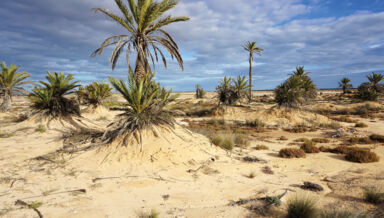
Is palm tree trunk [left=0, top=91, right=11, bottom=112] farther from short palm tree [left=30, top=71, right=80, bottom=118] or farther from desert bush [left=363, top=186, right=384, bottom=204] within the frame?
desert bush [left=363, top=186, right=384, bottom=204]

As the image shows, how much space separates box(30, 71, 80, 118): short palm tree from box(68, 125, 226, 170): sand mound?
5.64 metres

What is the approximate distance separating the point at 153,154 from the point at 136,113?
146 cm

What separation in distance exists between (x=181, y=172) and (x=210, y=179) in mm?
845

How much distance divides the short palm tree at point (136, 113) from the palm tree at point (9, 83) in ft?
41.0

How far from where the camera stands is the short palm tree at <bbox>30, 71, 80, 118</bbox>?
9.69 metres

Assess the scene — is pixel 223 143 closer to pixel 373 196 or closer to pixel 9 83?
pixel 373 196

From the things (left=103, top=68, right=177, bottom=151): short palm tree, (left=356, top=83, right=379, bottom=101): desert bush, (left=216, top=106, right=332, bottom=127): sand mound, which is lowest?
(left=216, top=106, right=332, bottom=127): sand mound

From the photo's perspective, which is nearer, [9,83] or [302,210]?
[302,210]

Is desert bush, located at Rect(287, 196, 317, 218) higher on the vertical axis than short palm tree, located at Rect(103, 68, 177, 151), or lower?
lower

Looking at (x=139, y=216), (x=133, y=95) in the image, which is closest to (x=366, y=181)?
(x=139, y=216)

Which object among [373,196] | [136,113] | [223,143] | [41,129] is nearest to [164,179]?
[136,113]

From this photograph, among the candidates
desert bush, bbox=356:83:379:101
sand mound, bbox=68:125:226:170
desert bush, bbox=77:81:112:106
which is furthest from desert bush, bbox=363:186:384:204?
desert bush, bbox=356:83:379:101

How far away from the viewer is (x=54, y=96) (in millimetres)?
9984

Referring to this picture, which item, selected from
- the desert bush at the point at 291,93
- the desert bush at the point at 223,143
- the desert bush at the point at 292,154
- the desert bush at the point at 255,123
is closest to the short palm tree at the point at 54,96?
the desert bush at the point at 223,143
